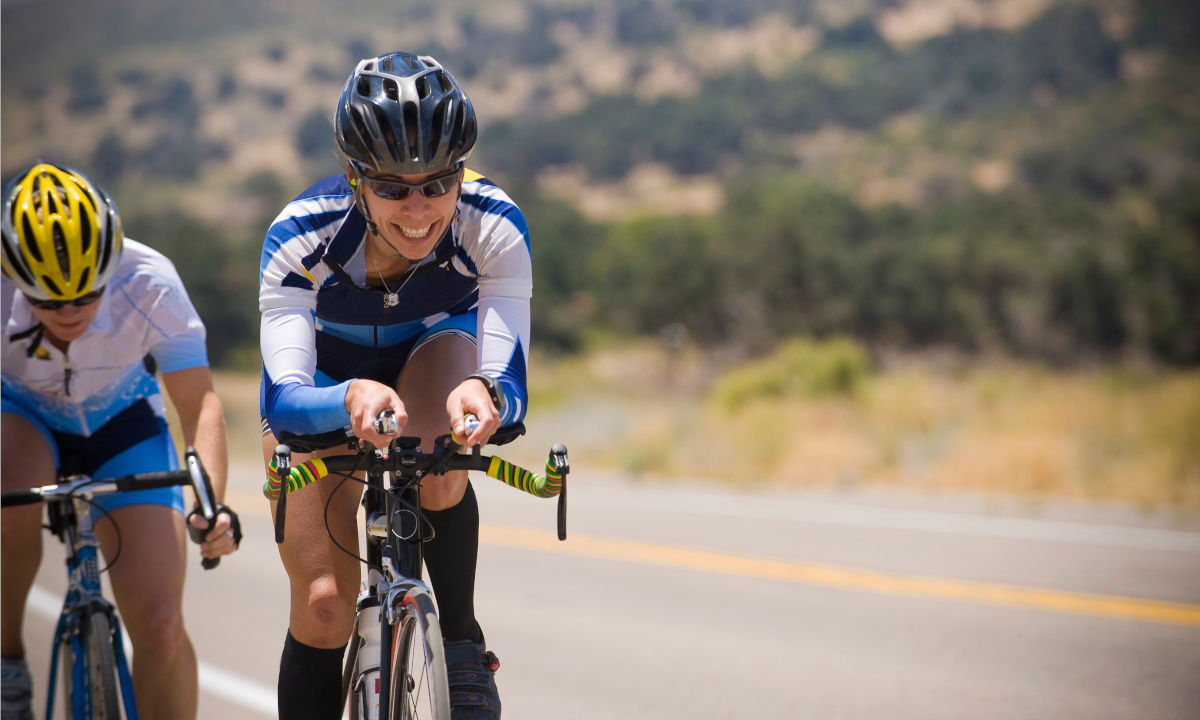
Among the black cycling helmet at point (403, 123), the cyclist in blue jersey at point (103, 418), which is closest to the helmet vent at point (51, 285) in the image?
the cyclist in blue jersey at point (103, 418)

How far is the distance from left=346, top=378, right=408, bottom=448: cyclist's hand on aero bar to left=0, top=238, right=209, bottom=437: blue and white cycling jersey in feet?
4.92

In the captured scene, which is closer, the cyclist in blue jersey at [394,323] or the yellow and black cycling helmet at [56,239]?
the cyclist in blue jersey at [394,323]

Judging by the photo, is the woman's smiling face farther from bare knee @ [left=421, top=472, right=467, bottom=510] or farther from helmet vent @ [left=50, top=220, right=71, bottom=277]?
helmet vent @ [left=50, top=220, right=71, bottom=277]

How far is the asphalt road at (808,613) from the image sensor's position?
5.68 metres

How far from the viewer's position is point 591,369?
3328cm

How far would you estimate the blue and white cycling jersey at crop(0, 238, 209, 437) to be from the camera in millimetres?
3838

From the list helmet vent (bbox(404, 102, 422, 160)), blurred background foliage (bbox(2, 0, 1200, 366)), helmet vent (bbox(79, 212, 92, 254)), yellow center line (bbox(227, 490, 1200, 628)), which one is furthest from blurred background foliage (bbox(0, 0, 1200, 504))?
yellow center line (bbox(227, 490, 1200, 628))

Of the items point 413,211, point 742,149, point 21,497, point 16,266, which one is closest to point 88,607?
point 21,497

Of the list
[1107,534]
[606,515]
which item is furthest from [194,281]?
Answer: [1107,534]

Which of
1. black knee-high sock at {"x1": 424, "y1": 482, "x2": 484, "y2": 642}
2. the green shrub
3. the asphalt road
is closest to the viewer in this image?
black knee-high sock at {"x1": 424, "y1": 482, "x2": 484, "y2": 642}

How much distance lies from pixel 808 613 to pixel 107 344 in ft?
15.7

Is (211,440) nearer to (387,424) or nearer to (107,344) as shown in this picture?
(107,344)

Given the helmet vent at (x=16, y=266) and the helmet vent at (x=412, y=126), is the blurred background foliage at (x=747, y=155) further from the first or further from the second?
the helmet vent at (x=16, y=266)

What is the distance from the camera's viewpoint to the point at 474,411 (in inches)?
106
